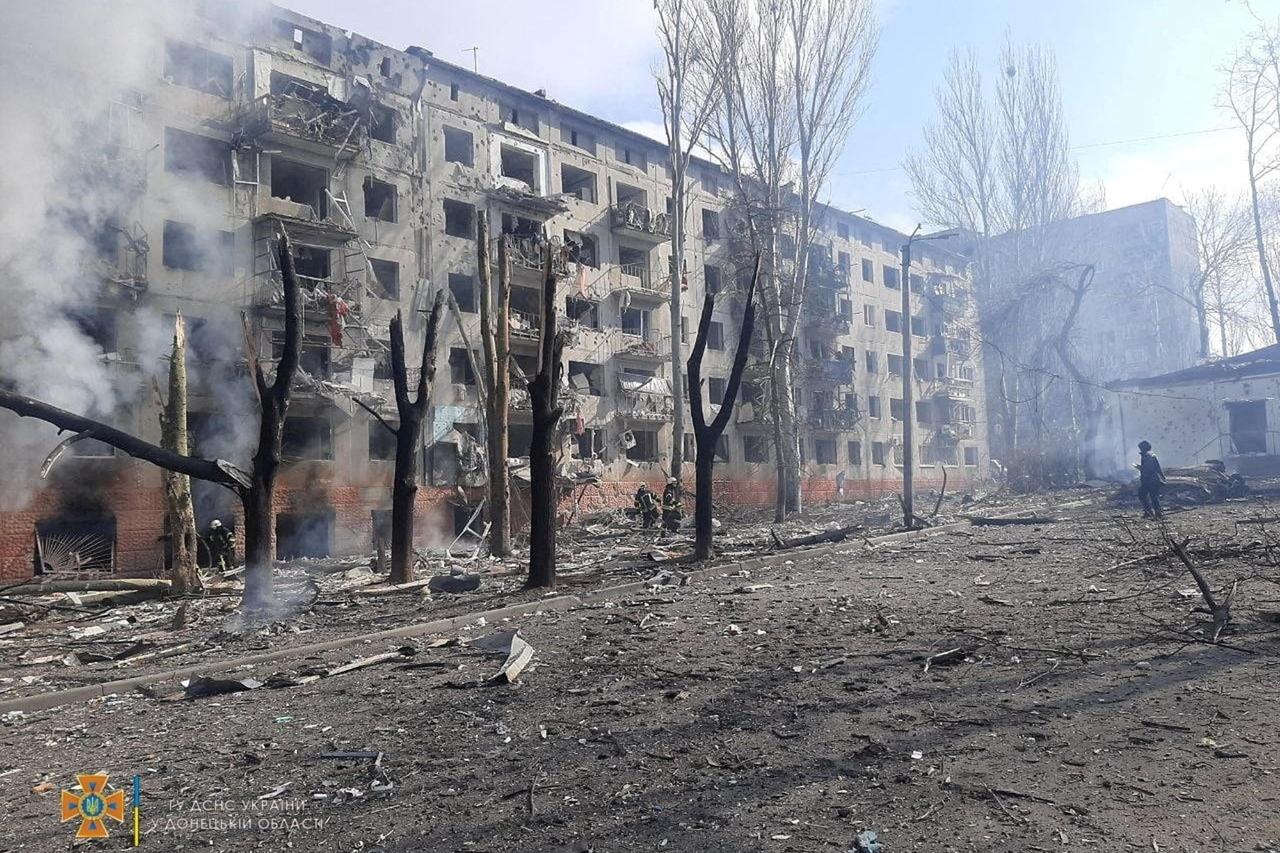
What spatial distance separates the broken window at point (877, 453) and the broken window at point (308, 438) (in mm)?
30883

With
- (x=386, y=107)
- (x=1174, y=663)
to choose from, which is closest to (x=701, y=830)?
(x=1174, y=663)

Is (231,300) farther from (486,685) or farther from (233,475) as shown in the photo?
(486,685)

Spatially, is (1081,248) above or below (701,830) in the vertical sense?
above

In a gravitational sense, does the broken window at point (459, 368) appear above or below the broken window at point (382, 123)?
below

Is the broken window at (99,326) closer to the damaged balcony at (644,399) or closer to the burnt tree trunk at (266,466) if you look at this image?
the burnt tree trunk at (266,466)

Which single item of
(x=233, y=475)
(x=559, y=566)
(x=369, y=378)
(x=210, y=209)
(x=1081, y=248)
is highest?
(x=1081, y=248)

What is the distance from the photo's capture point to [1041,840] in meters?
3.15

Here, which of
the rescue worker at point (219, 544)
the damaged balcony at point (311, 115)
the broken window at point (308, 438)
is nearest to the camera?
the rescue worker at point (219, 544)

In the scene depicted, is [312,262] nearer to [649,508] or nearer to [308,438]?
[308,438]

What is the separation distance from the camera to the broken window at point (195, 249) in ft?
70.0

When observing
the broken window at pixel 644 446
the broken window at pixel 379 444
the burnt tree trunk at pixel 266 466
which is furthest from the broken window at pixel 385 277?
the burnt tree trunk at pixel 266 466

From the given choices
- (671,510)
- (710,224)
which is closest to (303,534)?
(671,510)

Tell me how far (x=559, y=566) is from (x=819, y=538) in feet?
18.1

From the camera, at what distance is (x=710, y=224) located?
1502 inches
